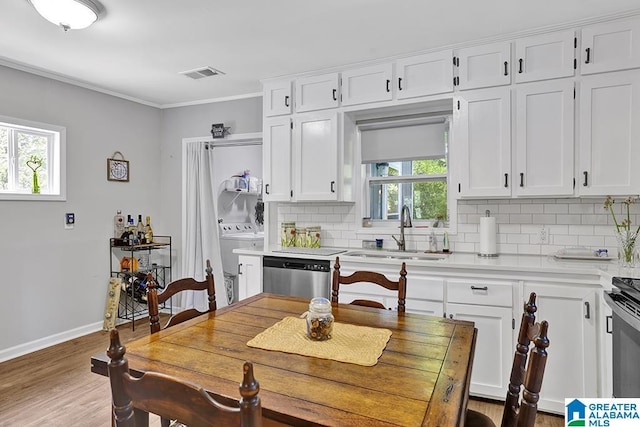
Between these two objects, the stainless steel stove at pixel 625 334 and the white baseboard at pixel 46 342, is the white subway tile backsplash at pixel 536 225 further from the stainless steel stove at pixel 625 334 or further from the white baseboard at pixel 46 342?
the white baseboard at pixel 46 342

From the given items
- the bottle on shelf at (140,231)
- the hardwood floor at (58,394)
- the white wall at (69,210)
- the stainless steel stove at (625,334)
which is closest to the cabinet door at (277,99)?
the white wall at (69,210)

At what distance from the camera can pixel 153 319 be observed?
5.77ft

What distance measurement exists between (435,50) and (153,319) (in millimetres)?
2755

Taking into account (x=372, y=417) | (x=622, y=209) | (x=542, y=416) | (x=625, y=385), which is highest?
(x=622, y=209)

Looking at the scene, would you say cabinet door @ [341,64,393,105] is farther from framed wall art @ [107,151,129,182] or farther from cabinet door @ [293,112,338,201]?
framed wall art @ [107,151,129,182]

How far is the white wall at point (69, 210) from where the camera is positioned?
3.37m

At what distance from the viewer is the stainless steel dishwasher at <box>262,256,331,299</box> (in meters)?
3.08

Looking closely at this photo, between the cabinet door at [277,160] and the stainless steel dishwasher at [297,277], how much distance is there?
67 centimetres

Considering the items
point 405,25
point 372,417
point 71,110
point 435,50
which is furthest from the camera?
point 71,110

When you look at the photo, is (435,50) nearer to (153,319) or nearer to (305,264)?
(305,264)

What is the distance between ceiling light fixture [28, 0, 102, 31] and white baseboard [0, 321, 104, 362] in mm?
2786

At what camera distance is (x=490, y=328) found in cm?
257

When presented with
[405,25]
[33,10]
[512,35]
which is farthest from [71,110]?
[512,35]

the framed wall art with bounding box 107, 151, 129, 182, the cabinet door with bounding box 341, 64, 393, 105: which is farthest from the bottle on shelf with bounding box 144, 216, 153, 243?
the cabinet door with bounding box 341, 64, 393, 105
